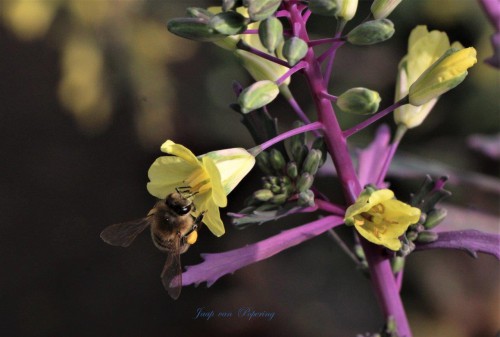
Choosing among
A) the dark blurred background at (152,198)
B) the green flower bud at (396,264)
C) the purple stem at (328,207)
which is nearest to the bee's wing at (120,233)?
the purple stem at (328,207)

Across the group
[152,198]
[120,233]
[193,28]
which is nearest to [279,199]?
[193,28]

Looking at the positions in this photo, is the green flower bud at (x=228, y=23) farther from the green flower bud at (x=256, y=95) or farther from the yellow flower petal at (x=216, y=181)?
the yellow flower petal at (x=216, y=181)

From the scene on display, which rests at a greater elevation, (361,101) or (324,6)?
(324,6)

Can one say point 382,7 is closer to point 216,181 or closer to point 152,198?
point 216,181

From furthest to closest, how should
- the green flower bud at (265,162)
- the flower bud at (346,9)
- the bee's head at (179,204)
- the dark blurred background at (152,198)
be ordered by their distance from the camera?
1. the dark blurred background at (152,198)
2. the bee's head at (179,204)
3. the green flower bud at (265,162)
4. the flower bud at (346,9)

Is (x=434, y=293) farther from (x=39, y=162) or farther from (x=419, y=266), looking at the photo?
(x=39, y=162)

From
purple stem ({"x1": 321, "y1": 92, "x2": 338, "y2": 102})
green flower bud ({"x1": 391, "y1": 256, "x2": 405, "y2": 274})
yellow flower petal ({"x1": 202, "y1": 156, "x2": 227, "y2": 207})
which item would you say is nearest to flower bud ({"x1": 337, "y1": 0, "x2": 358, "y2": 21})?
purple stem ({"x1": 321, "y1": 92, "x2": 338, "y2": 102})
